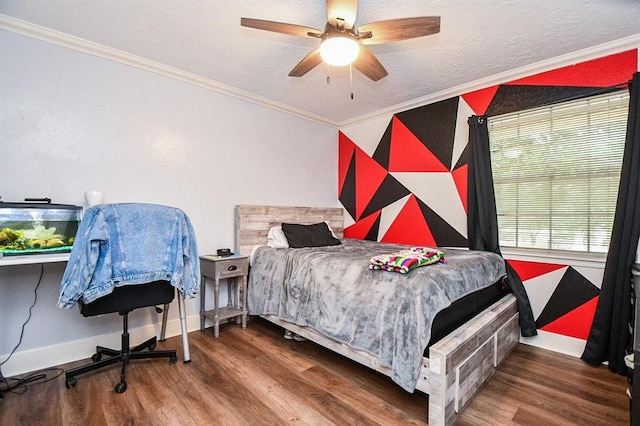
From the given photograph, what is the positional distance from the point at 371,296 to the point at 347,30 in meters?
1.65

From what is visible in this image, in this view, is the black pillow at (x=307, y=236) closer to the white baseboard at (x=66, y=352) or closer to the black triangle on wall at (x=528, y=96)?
the white baseboard at (x=66, y=352)

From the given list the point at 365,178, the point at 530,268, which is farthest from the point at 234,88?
the point at 530,268

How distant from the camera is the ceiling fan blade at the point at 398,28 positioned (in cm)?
168

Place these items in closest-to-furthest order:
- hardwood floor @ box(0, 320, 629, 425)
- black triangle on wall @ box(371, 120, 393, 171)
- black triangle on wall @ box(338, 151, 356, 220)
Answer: hardwood floor @ box(0, 320, 629, 425)
black triangle on wall @ box(371, 120, 393, 171)
black triangle on wall @ box(338, 151, 356, 220)

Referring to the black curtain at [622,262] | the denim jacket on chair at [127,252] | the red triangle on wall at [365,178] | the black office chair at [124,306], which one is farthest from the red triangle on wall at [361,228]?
the black office chair at [124,306]

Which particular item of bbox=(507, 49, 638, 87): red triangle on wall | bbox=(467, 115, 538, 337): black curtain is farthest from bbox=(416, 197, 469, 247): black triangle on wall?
bbox=(507, 49, 638, 87): red triangle on wall

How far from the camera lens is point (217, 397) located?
6.07 ft

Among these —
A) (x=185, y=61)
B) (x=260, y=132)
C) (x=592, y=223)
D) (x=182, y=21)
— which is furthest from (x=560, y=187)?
(x=185, y=61)

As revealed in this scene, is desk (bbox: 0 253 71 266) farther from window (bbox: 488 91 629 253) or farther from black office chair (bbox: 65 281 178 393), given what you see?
window (bbox: 488 91 629 253)

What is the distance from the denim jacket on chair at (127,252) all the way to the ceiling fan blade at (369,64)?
1.70m

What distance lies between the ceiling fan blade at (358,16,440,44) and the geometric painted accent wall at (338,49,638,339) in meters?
1.62

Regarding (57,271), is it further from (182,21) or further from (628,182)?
(628,182)

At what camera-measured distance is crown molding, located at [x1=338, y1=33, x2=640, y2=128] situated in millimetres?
2312

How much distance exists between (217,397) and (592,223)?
3154 mm
